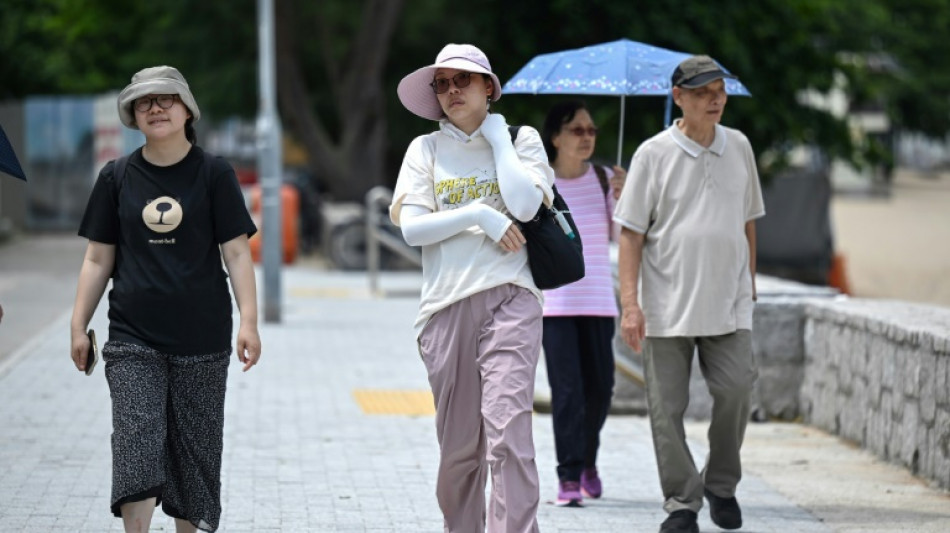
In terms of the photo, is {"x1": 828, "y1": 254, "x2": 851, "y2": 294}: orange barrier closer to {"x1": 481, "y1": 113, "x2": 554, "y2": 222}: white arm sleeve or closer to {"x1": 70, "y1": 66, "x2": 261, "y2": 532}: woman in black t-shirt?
{"x1": 481, "y1": 113, "x2": 554, "y2": 222}: white arm sleeve

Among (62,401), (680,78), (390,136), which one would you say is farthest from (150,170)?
(390,136)

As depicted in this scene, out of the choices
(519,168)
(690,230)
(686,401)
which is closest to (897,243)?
(686,401)

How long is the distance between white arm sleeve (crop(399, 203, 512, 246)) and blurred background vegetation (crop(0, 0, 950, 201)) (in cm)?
A: 1369

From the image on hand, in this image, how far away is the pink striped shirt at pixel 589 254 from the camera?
719cm

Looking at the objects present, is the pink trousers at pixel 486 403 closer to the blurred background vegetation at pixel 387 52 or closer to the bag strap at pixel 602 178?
the bag strap at pixel 602 178

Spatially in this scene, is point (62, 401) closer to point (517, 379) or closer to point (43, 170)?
point (517, 379)

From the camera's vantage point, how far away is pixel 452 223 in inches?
210

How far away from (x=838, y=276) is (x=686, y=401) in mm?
15664

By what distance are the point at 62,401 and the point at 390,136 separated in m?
22.3

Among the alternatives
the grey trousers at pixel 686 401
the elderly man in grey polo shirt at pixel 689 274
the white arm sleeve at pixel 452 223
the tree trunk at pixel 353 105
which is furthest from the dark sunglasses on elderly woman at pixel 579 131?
the tree trunk at pixel 353 105

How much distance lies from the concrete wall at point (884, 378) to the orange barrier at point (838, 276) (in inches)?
471

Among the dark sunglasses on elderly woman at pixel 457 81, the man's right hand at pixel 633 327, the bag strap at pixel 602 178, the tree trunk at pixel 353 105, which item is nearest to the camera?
the dark sunglasses on elderly woman at pixel 457 81

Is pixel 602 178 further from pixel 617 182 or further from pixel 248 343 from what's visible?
pixel 248 343

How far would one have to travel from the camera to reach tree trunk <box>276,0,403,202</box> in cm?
2591
